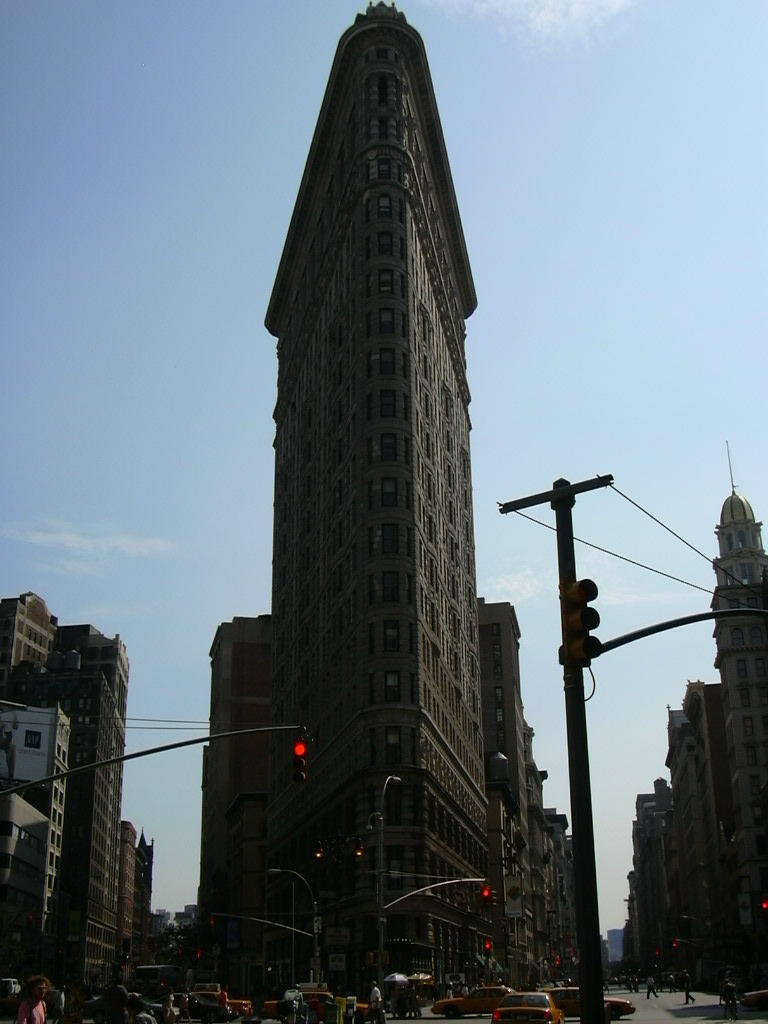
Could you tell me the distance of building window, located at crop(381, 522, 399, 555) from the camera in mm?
81562

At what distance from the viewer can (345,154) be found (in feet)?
348

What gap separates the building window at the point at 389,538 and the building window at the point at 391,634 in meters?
5.12

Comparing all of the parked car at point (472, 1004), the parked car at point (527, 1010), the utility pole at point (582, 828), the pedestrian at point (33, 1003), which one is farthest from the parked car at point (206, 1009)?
the utility pole at point (582, 828)

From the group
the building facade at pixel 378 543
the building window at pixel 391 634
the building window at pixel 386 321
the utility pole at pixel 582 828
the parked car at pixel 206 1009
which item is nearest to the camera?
the utility pole at pixel 582 828

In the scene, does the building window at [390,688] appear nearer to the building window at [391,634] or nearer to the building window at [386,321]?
the building window at [391,634]

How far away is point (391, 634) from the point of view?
79688 millimetres

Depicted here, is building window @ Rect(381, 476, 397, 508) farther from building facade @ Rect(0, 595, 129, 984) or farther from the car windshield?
building facade @ Rect(0, 595, 129, 984)

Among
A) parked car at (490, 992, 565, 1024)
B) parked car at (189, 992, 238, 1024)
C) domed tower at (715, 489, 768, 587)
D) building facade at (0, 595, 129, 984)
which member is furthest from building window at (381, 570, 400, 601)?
building facade at (0, 595, 129, 984)

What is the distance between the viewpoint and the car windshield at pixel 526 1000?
3941cm

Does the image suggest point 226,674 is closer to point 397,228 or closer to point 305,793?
point 305,793

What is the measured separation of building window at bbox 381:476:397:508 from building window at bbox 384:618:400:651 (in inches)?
350

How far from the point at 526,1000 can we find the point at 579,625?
1151 inches

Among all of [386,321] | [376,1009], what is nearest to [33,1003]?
[376,1009]

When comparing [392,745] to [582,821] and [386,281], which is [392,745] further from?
[582,821]
